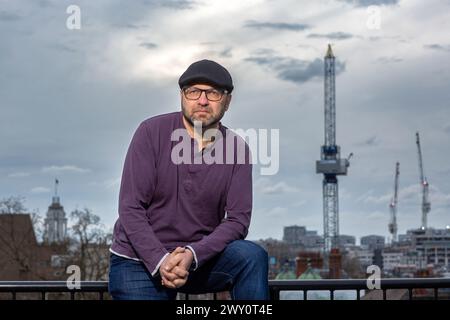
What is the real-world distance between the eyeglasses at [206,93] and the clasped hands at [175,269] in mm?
721

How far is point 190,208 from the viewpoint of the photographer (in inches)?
161

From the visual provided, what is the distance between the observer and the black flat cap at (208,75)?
4113 millimetres

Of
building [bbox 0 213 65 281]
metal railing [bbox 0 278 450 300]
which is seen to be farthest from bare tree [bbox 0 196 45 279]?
metal railing [bbox 0 278 450 300]

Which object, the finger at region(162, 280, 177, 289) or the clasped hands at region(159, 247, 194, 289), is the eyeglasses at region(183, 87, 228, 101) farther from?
the finger at region(162, 280, 177, 289)

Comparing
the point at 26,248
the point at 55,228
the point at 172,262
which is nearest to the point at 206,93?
the point at 172,262

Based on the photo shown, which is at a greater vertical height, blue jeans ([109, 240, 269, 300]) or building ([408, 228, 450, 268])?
building ([408, 228, 450, 268])

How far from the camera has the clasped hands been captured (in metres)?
3.90

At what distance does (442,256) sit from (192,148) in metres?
154

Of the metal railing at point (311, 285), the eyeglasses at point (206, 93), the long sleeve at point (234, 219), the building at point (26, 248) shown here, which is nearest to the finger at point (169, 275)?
the long sleeve at point (234, 219)

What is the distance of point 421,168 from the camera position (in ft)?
409

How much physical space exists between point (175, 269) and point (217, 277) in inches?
10.2

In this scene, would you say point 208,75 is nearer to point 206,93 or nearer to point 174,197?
point 206,93

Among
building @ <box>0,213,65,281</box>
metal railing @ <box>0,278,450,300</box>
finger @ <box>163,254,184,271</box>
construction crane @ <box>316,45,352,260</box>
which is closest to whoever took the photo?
finger @ <box>163,254,184,271</box>
